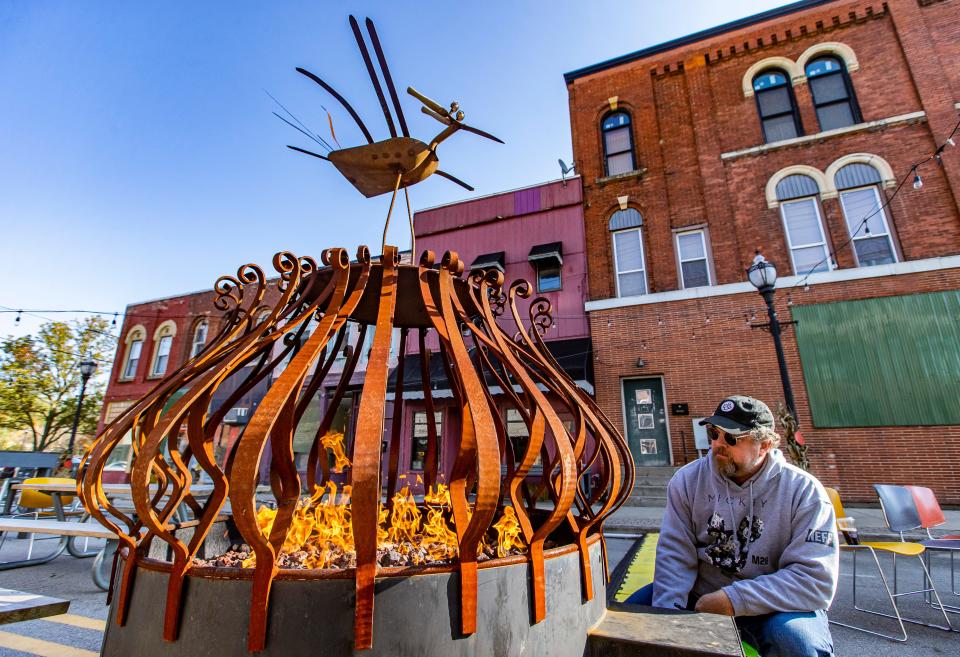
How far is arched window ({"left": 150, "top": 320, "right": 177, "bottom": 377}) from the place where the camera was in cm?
1855

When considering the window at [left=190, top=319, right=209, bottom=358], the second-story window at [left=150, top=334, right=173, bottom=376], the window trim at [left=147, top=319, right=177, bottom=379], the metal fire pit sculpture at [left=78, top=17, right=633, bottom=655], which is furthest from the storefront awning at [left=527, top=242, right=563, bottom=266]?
the second-story window at [left=150, top=334, right=173, bottom=376]

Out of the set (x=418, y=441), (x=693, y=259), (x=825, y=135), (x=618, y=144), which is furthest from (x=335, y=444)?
(x=825, y=135)

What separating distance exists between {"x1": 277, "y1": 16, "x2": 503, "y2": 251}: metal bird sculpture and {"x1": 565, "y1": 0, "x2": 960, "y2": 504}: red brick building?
9.23 metres

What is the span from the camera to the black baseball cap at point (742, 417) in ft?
6.98

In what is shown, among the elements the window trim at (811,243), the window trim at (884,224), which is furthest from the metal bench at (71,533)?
the window trim at (884,224)

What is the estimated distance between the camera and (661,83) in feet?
41.6

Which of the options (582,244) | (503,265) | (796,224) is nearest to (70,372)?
(503,265)

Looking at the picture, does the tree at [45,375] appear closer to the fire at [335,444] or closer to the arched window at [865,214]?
the fire at [335,444]

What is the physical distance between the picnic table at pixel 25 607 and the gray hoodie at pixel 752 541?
10.2 ft

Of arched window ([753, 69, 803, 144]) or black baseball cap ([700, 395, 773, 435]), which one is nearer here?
black baseball cap ([700, 395, 773, 435])

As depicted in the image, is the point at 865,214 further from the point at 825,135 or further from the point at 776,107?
the point at 776,107

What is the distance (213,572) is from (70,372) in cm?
2430

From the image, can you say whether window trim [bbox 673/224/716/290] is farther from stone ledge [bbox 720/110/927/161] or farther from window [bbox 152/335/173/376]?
window [bbox 152/335/173/376]

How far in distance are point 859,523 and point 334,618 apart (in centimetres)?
860
